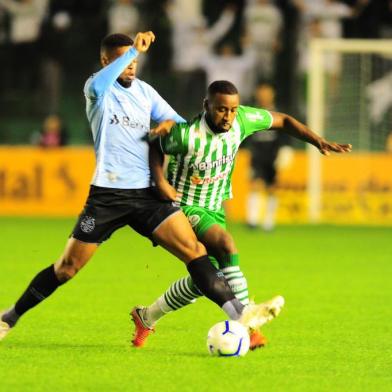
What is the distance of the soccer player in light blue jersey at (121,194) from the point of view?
711cm

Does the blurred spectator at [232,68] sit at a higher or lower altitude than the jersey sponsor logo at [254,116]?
higher

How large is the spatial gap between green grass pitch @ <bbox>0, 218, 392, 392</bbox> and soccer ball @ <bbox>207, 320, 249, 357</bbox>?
5 cm

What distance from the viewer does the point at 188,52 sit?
21625 mm

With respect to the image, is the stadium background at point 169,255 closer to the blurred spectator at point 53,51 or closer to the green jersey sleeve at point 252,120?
the blurred spectator at point 53,51

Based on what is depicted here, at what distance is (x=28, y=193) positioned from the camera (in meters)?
20.5

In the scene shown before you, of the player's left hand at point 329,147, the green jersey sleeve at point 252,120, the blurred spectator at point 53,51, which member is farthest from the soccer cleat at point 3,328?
the blurred spectator at point 53,51

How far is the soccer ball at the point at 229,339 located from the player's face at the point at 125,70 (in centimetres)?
162

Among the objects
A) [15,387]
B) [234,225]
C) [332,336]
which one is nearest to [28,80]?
[234,225]

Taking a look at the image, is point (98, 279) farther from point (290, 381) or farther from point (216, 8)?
point (216, 8)

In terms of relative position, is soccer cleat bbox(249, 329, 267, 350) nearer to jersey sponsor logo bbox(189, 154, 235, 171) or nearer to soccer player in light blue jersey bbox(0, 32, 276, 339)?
soccer player in light blue jersey bbox(0, 32, 276, 339)

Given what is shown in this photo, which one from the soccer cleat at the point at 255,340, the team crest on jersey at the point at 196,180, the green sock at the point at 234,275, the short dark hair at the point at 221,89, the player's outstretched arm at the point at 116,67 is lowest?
the soccer cleat at the point at 255,340

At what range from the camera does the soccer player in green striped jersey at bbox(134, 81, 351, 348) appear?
7.22 m

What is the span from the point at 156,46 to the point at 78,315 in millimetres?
13521

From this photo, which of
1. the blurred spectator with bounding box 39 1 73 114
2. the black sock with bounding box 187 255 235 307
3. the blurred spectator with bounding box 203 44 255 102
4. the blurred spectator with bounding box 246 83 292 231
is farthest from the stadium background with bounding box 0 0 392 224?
the black sock with bounding box 187 255 235 307
